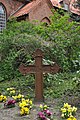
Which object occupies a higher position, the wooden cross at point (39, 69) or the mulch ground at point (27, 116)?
the wooden cross at point (39, 69)

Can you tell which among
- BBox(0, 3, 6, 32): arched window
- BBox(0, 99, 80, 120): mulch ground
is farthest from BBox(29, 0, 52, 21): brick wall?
BBox(0, 99, 80, 120): mulch ground

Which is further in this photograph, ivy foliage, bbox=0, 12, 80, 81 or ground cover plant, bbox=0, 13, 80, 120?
ivy foliage, bbox=0, 12, 80, 81

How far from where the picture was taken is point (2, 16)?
1091 inches

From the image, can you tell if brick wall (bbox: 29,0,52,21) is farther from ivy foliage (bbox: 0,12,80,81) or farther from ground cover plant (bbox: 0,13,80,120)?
ivy foliage (bbox: 0,12,80,81)

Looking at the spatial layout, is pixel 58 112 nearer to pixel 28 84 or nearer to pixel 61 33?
pixel 28 84

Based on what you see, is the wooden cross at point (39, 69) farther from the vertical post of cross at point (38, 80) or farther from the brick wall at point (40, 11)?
the brick wall at point (40, 11)

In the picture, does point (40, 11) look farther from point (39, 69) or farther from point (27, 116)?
A: point (27, 116)

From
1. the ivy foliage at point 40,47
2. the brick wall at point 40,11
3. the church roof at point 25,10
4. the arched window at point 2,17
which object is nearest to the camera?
the ivy foliage at point 40,47

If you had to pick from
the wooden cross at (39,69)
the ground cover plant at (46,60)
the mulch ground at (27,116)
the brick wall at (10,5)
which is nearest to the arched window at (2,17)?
the brick wall at (10,5)

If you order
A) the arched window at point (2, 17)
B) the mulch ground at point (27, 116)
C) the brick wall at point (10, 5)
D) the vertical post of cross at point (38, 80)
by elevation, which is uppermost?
the brick wall at point (10, 5)

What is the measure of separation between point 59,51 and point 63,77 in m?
1.40

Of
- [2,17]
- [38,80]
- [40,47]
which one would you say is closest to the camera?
[38,80]

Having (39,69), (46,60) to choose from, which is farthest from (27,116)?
(46,60)

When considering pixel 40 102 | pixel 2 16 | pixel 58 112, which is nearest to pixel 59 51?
pixel 40 102
